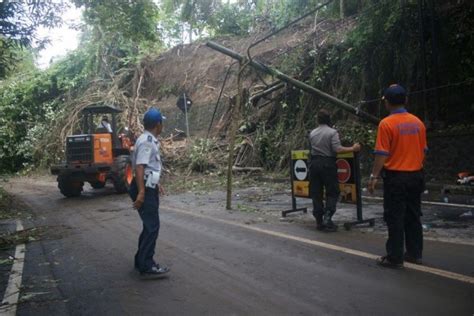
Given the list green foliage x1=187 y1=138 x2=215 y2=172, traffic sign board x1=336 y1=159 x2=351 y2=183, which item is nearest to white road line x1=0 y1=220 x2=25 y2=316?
traffic sign board x1=336 y1=159 x2=351 y2=183

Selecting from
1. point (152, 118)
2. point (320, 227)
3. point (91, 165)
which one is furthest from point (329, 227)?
point (91, 165)

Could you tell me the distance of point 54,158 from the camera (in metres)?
23.8

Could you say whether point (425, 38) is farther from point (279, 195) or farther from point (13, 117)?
point (13, 117)

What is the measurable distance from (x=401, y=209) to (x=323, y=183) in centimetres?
248

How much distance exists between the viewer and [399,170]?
5.20 m

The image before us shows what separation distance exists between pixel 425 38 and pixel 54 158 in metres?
18.5

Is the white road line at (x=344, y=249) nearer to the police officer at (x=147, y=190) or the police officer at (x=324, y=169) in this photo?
the police officer at (x=324, y=169)

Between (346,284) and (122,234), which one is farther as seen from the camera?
(122,234)

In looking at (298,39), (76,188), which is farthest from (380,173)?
(298,39)

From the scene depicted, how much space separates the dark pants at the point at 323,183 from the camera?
7.45 meters

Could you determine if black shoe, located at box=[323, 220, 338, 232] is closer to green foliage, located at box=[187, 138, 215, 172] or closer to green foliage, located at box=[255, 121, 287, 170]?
green foliage, located at box=[255, 121, 287, 170]

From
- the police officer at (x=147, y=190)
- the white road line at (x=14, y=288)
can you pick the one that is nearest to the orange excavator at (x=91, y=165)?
the white road line at (x=14, y=288)

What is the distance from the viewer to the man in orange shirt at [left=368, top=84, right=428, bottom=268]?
518 centimetres

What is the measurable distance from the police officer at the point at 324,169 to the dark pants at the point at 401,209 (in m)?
2.08
